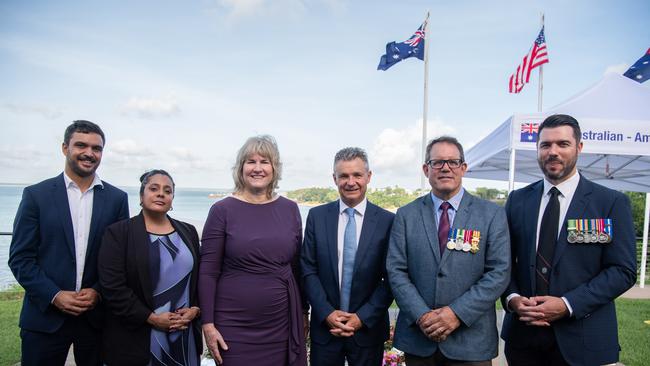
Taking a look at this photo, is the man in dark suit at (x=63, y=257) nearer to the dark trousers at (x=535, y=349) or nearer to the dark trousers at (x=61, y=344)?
the dark trousers at (x=61, y=344)

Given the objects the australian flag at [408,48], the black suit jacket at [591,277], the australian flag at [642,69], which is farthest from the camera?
the australian flag at [408,48]

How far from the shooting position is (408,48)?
10797 millimetres

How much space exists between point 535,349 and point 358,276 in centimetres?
113

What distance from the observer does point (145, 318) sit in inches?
98.0

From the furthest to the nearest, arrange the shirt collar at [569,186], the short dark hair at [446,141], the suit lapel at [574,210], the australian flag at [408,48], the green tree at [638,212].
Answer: the green tree at [638,212] < the australian flag at [408,48] < the short dark hair at [446,141] < the shirt collar at [569,186] < the suit lapel at [574,210]

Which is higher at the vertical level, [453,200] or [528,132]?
[528,132]

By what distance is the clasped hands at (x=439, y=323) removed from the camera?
2.29 metres

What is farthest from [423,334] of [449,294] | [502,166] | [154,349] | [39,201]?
[502,166]

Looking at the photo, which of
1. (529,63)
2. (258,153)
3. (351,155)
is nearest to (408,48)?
(529,63)

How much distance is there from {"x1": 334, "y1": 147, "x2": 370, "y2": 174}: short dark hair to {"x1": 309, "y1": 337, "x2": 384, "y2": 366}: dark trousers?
1147mm

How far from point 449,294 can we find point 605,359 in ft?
3.04

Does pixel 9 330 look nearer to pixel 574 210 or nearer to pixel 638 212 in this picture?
pixel 574 210

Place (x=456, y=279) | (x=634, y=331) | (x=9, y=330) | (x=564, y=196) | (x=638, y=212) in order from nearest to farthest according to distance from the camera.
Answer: (x=456, y=279)
(x=564, y=196)
(x=9, y=330)
(x=634, y=331)
(x=638, y=212)

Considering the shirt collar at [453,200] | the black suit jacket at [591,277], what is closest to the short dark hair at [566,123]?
the black suit jacket at [591,277]
